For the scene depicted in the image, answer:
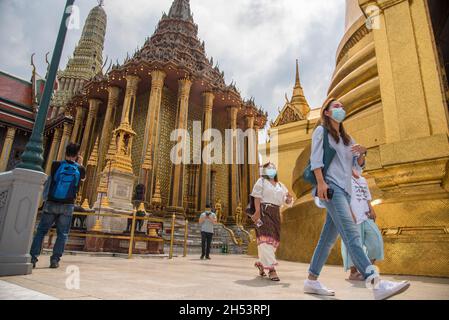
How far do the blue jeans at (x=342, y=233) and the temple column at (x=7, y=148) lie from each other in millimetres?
29015

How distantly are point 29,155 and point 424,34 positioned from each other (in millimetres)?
5133

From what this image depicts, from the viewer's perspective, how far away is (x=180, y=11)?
2706 centimetres

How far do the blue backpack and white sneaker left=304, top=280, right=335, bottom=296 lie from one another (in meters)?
3.08

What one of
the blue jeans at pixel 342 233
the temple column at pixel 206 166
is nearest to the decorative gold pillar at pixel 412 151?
the blue jeans at pixel 342 233

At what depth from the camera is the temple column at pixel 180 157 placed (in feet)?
52.6

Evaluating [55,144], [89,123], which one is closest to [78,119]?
[89,123]

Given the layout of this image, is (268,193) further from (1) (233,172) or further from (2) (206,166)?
(1) (233,172)

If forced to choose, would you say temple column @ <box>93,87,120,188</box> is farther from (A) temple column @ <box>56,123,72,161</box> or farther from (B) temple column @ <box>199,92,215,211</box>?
(A) temple column @ <box>56,123,72,161</box>

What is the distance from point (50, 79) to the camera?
324cm

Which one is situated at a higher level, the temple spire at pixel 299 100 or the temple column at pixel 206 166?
the temple spire at pixel 299 100

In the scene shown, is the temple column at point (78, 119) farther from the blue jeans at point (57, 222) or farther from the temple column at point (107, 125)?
the blue jeans at point (57, 222)

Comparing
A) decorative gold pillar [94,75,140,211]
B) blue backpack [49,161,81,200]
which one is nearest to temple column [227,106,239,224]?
decorative gold pillar [94,75,140,211]

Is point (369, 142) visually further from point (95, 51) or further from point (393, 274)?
point (95, 51)
